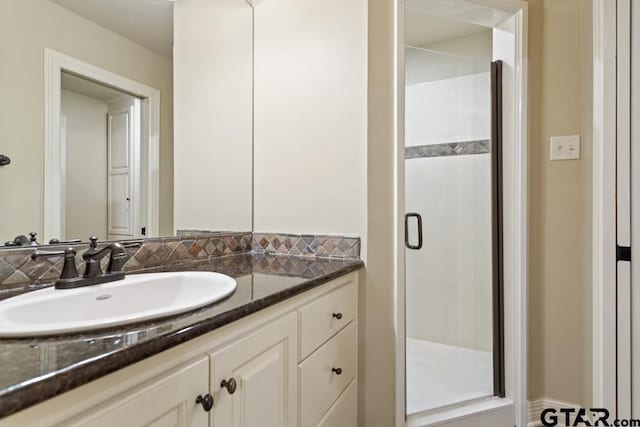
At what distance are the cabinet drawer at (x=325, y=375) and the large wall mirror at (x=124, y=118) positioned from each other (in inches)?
29.0

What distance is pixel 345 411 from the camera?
1258 millimetres

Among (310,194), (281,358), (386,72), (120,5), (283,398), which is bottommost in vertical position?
(283,398)

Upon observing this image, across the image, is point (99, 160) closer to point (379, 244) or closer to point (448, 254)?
point (379, 244)

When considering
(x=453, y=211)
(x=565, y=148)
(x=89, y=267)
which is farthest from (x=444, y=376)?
(x=89, y=267)

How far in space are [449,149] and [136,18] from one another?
1.91m

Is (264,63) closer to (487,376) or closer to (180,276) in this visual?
(180,276)

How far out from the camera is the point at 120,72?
115 centimetres

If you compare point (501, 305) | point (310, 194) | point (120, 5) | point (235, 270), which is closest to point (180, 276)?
point (235, 270)

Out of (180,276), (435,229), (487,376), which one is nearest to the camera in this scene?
(180,276)

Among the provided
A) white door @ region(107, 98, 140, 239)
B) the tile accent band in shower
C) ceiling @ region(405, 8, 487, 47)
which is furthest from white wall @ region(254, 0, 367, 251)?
ceiling @ region(405, 8, 487, 47)

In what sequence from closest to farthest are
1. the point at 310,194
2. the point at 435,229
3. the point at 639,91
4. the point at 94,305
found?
the point at 94,305 → the point at 639,91 → the point at 310,194 → the point at 435,229

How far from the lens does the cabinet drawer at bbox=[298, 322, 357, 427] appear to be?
101 cm

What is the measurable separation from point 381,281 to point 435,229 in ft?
3.49

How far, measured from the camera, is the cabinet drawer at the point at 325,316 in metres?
1.02
